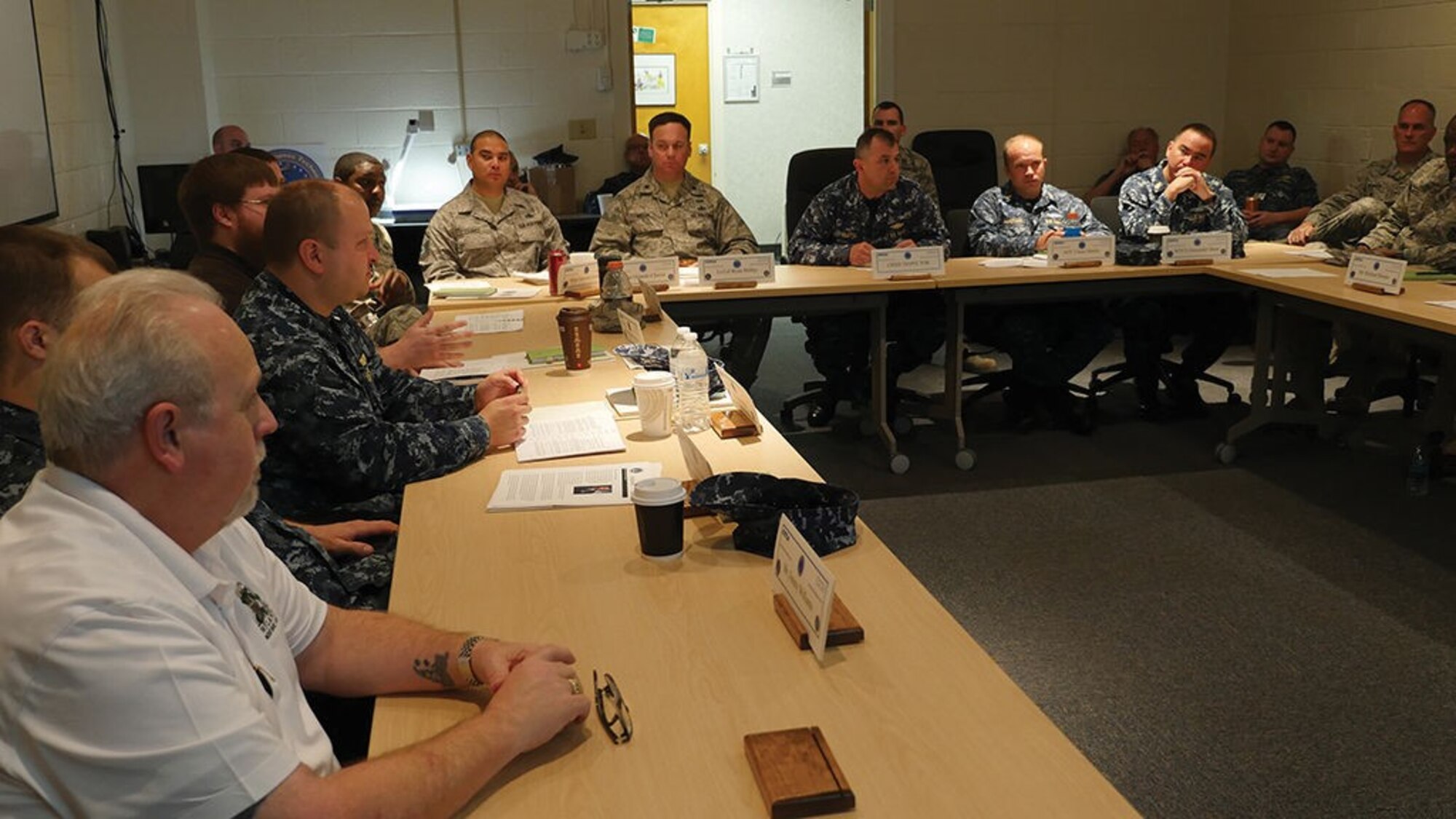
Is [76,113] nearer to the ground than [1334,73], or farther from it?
nearer to the ground

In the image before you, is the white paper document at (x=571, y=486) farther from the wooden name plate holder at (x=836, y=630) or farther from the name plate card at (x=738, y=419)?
the wooden name plate holder at (x=836, y=630)

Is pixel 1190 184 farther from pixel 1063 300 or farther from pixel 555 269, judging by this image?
pixel 555 269

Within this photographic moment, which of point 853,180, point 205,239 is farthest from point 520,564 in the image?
point 853,180

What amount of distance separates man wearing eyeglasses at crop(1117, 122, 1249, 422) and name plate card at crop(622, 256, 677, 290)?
198 centimetres

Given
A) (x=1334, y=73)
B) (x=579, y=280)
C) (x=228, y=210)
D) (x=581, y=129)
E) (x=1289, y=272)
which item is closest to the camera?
(x=228, y=210)

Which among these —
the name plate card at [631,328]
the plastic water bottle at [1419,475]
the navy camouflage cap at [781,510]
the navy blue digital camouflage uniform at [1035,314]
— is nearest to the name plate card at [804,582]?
the navy camouflage cap at [781,510]

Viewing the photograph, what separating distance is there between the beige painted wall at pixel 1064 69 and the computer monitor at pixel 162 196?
4.15m

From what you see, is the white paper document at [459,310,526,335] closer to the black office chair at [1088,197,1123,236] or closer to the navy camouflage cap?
the navy camouflage cap

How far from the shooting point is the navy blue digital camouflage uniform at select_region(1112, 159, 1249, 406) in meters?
5.23

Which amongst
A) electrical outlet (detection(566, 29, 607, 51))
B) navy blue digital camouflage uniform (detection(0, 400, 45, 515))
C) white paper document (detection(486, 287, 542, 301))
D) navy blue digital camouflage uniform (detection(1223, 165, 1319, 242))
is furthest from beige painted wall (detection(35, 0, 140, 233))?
navy blue digital camouflage uniform (detection(1223, 165, 1319, 242))

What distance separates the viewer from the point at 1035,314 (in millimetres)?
5043

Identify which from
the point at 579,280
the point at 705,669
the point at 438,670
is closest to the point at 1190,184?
the point at 579,280

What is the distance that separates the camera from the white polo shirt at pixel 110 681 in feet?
3.21

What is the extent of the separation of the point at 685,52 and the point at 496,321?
5221 mm
